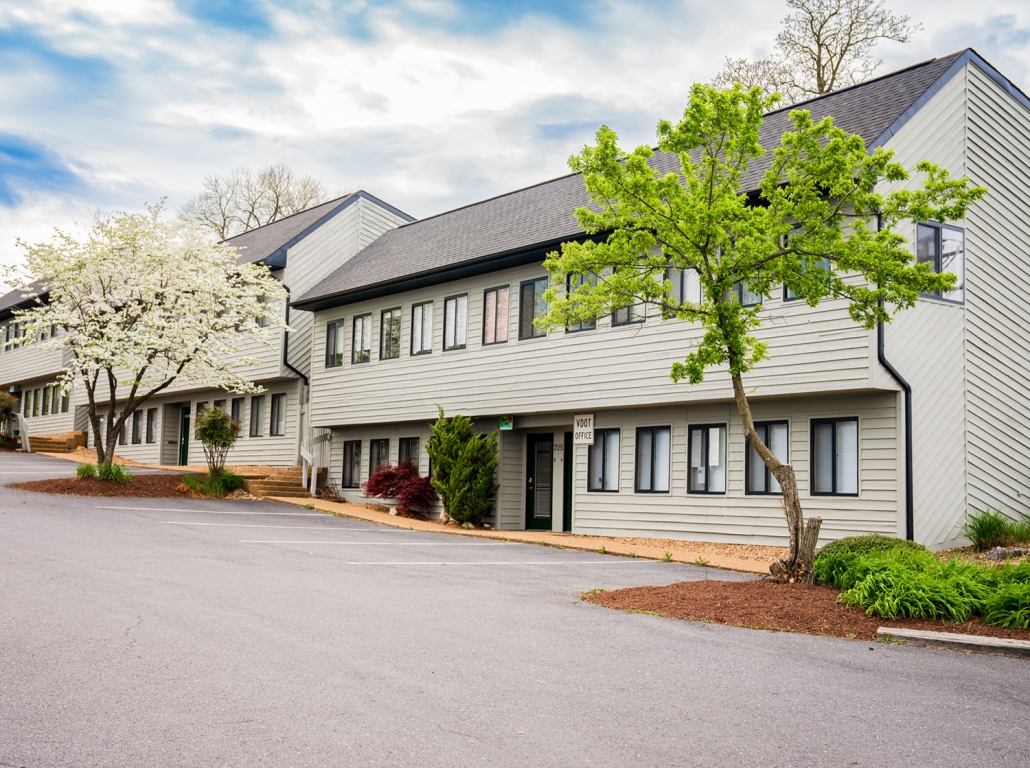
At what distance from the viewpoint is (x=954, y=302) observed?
654 inches

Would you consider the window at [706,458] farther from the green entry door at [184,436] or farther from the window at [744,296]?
the green entry door at [184,436]

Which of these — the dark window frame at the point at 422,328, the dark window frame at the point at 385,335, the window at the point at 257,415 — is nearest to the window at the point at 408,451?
the dark window frame at the point at 385,335

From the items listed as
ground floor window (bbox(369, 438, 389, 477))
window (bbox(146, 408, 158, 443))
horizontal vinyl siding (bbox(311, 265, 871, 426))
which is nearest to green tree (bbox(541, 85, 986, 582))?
horizontal vinyl siding (bbox(311, 265, 871, 426))

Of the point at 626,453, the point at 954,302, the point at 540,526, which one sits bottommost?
the point at 540,526

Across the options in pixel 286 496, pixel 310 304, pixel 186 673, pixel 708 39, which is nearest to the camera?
pixel 186 673

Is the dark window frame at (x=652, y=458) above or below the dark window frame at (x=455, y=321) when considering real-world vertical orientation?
below

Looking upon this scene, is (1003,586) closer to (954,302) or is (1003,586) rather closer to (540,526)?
(954,302)

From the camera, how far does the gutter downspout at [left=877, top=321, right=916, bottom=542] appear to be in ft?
49.0

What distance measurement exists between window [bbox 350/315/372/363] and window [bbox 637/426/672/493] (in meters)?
9.58

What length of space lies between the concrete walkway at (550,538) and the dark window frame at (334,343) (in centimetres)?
409

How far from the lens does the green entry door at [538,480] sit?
2211 cm

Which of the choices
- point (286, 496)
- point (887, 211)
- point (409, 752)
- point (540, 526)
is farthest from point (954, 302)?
point (286, 496)

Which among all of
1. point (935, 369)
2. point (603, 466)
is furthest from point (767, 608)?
point (603, 466)

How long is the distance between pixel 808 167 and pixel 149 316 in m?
18.0
